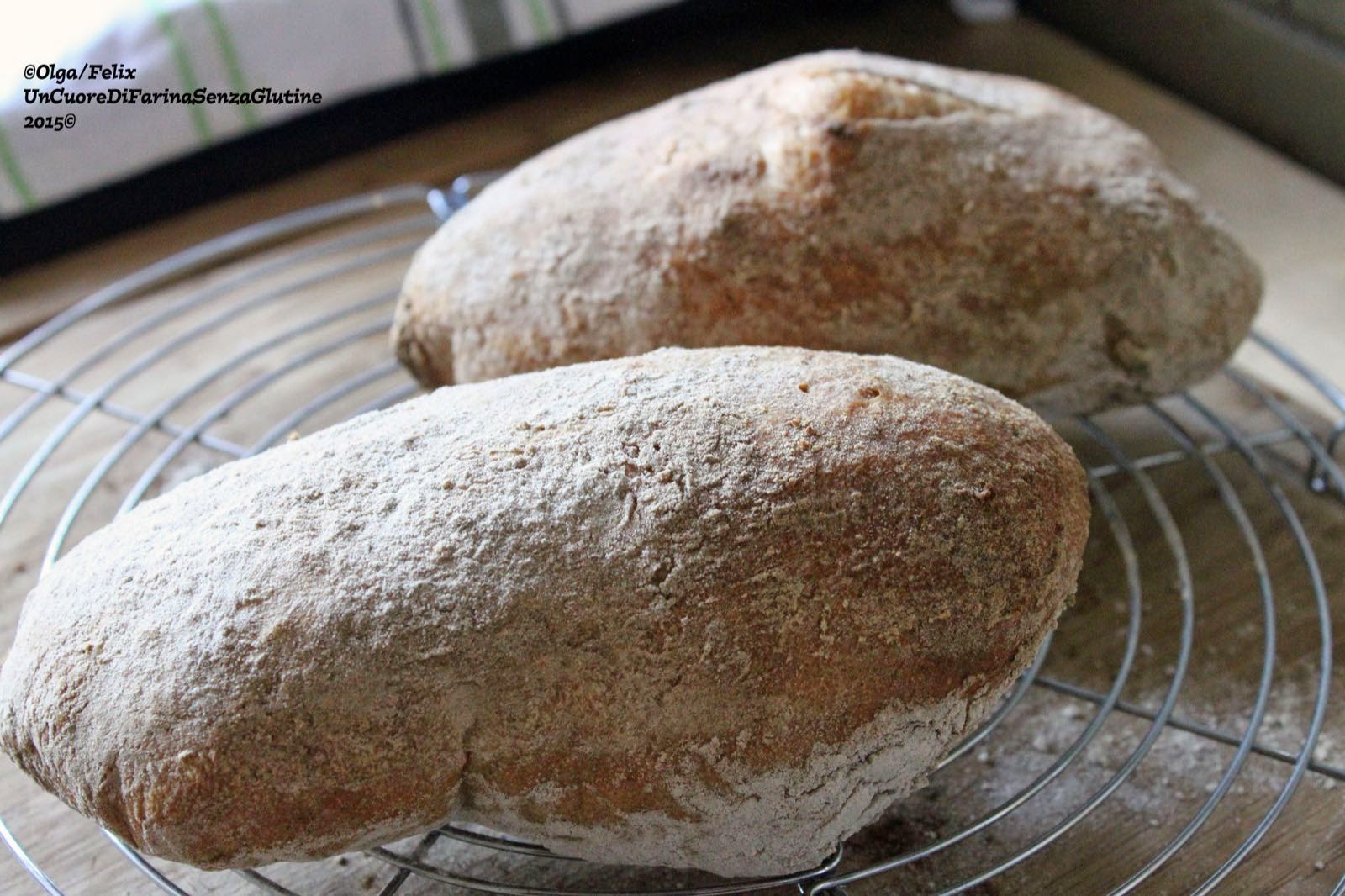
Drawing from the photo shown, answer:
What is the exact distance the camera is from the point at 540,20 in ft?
7.37

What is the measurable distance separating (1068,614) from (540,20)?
55.6 inches

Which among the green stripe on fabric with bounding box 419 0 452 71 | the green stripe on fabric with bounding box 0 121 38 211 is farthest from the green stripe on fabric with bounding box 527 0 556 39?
the green stripe on fabric with bounding box 0 121 38 211

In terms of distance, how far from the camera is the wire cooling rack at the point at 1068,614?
3.83 feet

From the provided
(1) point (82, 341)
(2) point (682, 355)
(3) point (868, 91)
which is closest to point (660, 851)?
(2) point (682, 355)

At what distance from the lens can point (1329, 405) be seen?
1699 millimetres

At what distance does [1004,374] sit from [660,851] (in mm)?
670

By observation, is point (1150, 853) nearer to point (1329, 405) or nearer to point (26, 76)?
point (1329, 405)

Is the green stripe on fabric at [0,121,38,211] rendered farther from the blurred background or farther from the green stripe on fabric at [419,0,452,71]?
the green stripe on fabric at [419,0,452,71]

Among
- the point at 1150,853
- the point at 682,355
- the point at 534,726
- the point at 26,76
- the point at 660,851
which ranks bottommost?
the point at 1150,853

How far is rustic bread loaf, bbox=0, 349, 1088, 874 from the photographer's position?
0.95 meters

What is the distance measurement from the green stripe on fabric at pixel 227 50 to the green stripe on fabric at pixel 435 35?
32cm

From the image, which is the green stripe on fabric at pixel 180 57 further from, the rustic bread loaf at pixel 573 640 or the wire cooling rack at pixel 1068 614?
the rustic bread loaf at pixel 573 640

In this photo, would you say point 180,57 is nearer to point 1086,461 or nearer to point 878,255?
point 878,255

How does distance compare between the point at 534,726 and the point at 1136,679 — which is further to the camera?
the point at 1136,679
